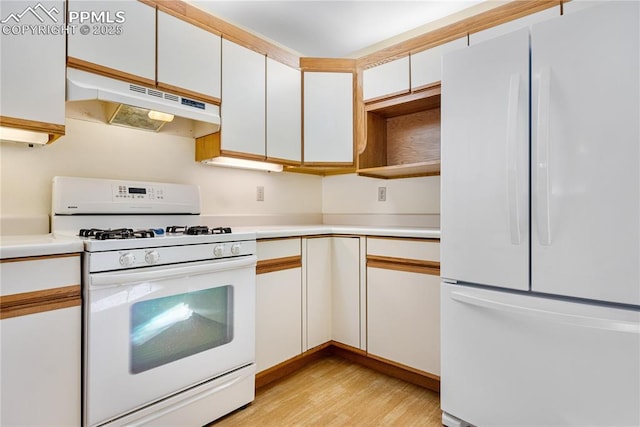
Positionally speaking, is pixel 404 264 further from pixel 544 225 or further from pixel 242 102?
pixel 242 102

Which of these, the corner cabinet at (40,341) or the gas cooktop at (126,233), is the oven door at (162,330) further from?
the gas cooktop at (126,233)

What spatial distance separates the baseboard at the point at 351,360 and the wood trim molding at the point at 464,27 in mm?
1915

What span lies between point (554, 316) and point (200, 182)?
202 cm

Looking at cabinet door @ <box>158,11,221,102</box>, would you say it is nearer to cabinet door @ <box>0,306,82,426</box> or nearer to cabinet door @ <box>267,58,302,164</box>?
cabinet door @ <box>267,58,302,164</box>

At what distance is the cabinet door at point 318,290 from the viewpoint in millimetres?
2164

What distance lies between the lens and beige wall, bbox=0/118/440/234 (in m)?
1.65

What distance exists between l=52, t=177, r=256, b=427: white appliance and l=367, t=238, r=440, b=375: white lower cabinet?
73 centimetres

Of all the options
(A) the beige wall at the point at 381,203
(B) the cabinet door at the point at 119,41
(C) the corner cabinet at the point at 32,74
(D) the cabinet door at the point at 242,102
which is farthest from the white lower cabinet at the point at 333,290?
(C) the corner cabinet at the point at 32,74

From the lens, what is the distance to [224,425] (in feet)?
5.33

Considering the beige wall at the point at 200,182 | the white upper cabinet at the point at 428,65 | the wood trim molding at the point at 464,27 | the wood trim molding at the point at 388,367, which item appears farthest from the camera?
the white upper cabinet at the point at 428,65

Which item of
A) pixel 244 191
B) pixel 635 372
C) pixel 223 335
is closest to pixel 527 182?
pixel 635 372

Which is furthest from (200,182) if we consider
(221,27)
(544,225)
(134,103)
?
(544,225)

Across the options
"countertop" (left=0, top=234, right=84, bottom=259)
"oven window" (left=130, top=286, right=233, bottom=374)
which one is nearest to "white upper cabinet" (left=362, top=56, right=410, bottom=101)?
"oven window" (left=130, top=286, right=233, bottom=374)

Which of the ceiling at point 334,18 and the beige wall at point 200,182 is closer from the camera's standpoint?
the beige wall at point 200,182
